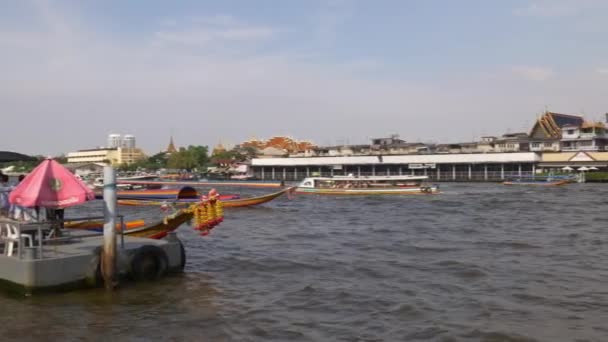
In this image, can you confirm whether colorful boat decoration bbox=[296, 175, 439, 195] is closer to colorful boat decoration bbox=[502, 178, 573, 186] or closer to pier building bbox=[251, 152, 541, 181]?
colorful boat decoration bbox=[502, 178, 573, 186]

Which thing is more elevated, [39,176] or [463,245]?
[39,176]

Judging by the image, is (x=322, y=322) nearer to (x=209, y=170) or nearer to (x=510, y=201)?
(x=510, y=201)

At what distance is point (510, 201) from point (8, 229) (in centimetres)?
2825

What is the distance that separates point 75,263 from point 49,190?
3.97 ft

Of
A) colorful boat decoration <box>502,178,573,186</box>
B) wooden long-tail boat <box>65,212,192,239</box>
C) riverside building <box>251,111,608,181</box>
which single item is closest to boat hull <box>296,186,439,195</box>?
colorful boat decoration <box>502,178,573,186</box>

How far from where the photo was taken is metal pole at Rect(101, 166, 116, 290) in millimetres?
8477

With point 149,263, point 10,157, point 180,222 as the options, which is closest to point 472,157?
point 180,222

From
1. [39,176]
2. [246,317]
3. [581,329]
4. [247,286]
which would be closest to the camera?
[581,329]

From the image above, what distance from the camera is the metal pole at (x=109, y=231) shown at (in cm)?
848

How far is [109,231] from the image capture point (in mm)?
8477

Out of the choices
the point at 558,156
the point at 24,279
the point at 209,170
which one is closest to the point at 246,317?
the point at 24,279

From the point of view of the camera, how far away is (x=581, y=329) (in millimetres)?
7250

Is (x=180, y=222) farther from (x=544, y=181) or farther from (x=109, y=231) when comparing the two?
(x=544, y=181)

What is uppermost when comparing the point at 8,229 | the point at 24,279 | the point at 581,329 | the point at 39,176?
the point at 39,176
